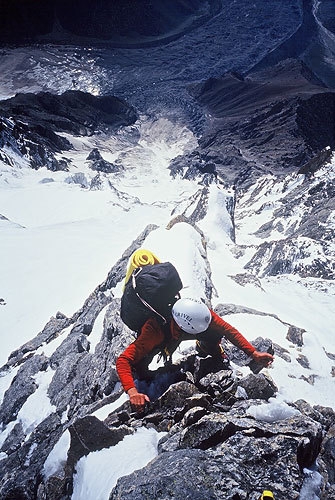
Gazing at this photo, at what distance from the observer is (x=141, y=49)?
130 metres

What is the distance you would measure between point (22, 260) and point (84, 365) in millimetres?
13522

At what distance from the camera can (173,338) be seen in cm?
494

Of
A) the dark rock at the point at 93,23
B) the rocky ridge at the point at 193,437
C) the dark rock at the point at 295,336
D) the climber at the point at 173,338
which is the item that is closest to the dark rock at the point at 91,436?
the rocky ridge at the point at 193,437

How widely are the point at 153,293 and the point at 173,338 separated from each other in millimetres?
771

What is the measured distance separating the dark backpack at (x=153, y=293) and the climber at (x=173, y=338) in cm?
16

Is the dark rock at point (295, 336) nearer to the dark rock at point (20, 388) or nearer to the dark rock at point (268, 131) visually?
the dark rock at point (20, 388)

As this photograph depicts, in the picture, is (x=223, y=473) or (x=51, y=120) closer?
(x=223, y=473)

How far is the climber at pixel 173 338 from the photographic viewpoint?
453 cm

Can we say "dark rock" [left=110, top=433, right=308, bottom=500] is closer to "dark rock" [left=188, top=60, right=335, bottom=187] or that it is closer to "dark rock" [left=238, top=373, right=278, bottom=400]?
"dark rock" [left=238, top=373, right=278, bottom=400]

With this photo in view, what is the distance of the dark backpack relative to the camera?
4730mm

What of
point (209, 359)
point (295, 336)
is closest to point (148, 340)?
point (209, 359)

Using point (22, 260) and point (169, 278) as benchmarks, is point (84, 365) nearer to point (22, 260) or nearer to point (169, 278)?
point (169, 278)

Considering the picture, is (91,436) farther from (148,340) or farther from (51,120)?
(51,120)

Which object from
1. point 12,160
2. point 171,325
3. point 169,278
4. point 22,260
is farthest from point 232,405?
point 12,160
